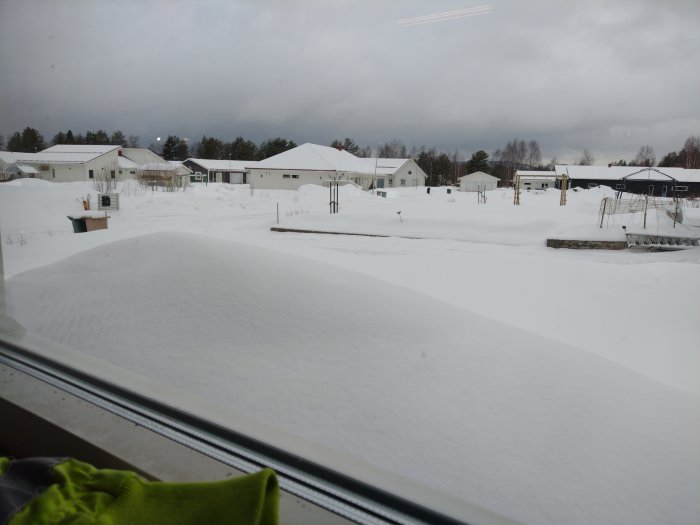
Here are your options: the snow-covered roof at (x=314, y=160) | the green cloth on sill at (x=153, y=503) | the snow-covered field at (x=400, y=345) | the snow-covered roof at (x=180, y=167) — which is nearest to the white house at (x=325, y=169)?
the snow-covered roof at (x=314, y=160)

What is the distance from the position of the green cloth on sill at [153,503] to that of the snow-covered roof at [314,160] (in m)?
1.39

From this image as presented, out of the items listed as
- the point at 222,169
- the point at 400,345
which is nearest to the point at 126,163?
the point at 222,169

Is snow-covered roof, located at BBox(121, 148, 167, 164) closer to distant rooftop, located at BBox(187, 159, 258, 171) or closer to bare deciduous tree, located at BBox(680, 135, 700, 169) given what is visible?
distant rooftop, located at BBox(187, 159, 258, 171)

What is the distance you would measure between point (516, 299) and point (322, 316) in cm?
127

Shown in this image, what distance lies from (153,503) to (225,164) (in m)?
1.44

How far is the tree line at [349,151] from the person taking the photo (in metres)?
1.42

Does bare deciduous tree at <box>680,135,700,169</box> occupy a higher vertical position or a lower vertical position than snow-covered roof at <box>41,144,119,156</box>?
lower

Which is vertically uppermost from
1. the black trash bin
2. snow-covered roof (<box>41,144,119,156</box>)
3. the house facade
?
snow-covered roof (<box>41,144,119,156</box>)

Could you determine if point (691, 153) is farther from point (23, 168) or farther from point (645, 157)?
point (23, 168)

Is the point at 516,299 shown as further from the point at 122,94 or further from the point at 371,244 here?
the point at 122,94

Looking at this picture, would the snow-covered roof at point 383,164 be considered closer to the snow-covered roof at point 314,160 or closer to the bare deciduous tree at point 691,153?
the snow-covered roof at point 314,160

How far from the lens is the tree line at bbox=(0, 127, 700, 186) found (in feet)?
4.65

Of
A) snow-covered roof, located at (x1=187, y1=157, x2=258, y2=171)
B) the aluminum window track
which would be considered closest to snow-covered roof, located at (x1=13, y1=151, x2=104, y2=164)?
snow-covered roof, located at (x1=187, y1=157, x2=258, y2=171)

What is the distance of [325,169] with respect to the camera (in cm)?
198
